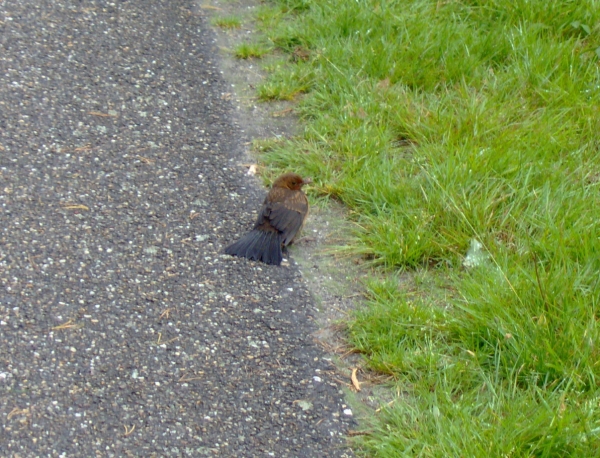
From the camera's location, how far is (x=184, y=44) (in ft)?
22.5

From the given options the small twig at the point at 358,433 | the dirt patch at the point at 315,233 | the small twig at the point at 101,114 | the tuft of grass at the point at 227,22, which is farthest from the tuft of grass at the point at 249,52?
the small twig at the point at 358,433

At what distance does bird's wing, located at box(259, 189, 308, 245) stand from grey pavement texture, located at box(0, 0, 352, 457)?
0.22 meters

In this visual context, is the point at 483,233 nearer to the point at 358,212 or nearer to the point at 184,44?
the point at 358,212

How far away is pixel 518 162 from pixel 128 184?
8.02 feet

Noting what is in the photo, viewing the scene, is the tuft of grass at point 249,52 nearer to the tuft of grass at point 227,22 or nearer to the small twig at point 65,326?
the tuft of grass at point 227,22

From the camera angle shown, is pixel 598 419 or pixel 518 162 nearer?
pixel 598 419

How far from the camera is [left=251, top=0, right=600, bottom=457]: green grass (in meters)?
3.50

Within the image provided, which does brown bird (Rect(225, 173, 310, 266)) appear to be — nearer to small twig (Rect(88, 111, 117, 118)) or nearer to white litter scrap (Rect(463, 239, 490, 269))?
white litter scrap (Rect(463, 239, 490, 269))

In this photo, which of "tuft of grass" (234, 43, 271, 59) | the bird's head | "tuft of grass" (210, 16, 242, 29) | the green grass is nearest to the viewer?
the green grass

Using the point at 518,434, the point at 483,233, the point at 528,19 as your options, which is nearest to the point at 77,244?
the point at 483,233

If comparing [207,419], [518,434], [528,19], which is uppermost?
[528,19]

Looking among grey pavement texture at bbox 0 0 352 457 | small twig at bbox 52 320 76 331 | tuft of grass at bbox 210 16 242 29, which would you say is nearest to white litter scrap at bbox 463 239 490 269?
grey pavement texture at bbox 0 0 352 457

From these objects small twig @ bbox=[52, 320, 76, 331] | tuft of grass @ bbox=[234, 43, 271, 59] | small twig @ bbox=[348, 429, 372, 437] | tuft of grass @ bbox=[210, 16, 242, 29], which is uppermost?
tuft of grass @ bbox=[210, 16, 242, 29]

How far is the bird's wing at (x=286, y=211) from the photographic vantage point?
468cm
